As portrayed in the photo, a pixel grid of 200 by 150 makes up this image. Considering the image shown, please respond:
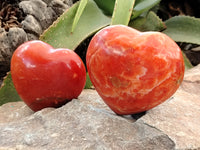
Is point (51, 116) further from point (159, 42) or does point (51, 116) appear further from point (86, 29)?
point (86, 29)

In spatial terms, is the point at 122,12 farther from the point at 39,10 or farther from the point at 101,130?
the point at 101,130

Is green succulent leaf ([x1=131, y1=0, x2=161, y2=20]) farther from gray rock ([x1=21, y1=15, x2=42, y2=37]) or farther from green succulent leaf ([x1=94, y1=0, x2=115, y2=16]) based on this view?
gray rock ([x1=21, y1=15, x2=42, y2=37])

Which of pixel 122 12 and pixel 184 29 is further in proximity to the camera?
pixel 184 29

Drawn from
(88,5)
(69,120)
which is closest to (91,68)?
(69,120)

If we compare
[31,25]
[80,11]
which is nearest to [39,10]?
[31,25]

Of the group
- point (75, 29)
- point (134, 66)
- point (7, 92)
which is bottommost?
point (7, 92)

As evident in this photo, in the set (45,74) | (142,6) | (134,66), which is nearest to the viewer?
(134,66)

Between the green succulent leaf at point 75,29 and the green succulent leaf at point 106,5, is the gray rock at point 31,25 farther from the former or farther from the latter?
the green succulent leaf at point 106,5
